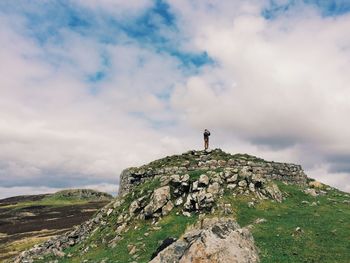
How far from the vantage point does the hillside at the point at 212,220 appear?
26469mm

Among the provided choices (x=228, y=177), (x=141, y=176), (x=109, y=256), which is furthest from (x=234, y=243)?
(x=141, y=176)

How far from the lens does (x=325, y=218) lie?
36.4m

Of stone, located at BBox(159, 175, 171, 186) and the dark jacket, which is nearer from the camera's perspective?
stone, located at BBox(159, 175, 171, 186)

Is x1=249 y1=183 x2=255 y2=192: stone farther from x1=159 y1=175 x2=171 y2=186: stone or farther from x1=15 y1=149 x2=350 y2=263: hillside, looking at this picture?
x1=159 y1=175 x2=171 y2=186: stone

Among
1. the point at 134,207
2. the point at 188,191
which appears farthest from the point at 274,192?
the point at 134,207

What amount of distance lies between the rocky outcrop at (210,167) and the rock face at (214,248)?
21475 mm

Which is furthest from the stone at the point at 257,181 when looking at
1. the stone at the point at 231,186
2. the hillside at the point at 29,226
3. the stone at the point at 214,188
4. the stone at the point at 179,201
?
the hillside at the point at 29,226

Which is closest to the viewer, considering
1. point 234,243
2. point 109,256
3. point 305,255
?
point 234,243

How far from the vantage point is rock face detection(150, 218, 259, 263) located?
23891mm

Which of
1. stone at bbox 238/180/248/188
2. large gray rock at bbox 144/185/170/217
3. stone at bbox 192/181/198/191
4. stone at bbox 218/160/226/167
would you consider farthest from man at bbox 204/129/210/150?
large gray rock at bbox 144/185/170/217

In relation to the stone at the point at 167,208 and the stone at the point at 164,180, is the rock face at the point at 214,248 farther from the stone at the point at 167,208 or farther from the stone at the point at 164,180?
the stone at the point at 164,180

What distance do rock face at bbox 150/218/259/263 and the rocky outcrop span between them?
21.5 meters

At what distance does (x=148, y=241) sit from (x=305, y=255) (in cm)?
1382

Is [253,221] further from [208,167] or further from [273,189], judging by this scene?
[208,167]
